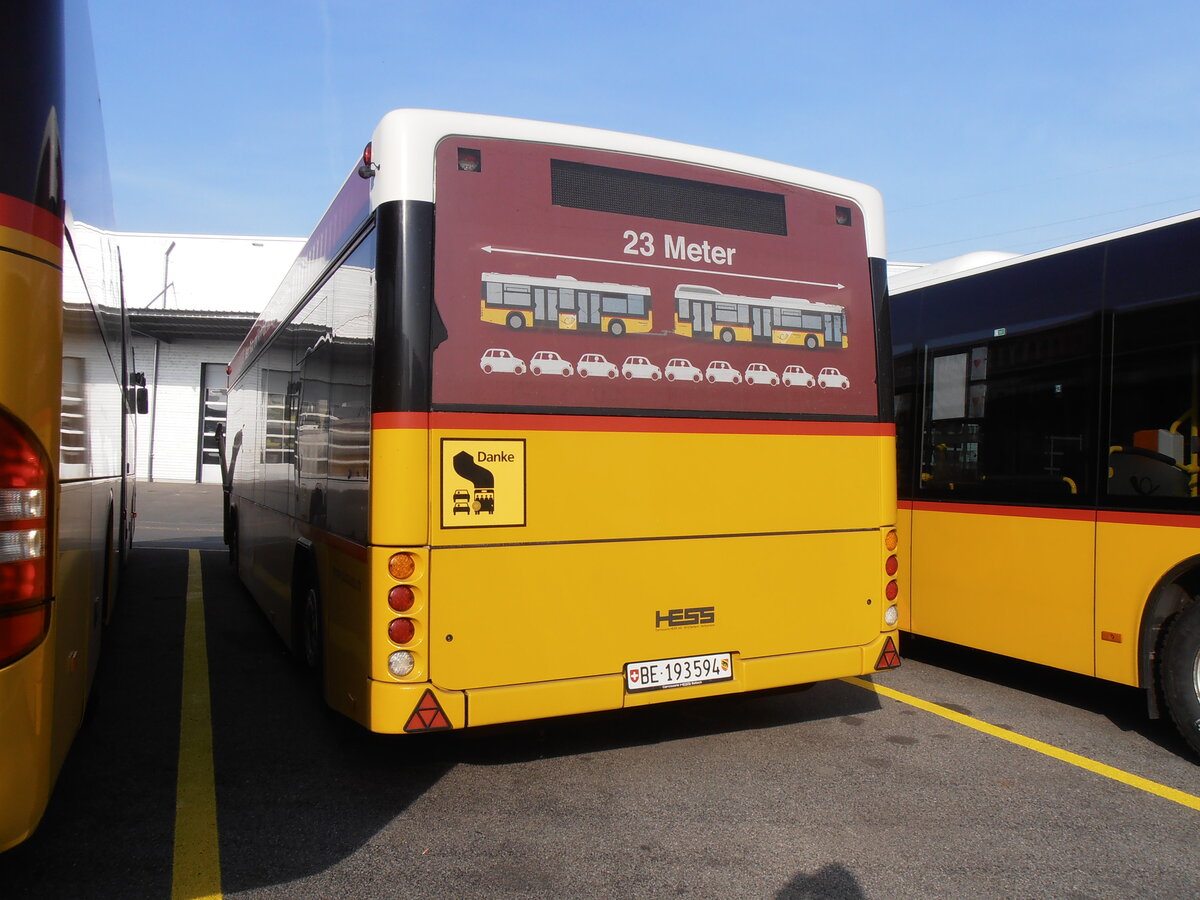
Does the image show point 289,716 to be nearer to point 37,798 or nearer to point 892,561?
point 37,798

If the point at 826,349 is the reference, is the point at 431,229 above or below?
above

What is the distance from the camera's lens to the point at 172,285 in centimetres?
3184

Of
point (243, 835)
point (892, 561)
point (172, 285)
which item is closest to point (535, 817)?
point (243, 835)

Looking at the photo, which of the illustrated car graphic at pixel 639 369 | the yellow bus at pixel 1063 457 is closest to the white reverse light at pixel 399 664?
the illustrated car graphic at pixel 639 369

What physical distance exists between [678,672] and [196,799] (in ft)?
7.62

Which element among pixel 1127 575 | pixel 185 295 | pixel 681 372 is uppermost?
pixel 185 295

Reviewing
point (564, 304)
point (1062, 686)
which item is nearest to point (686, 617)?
point (564, 304)

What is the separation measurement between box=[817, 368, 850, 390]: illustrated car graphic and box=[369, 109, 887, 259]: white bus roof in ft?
2.42

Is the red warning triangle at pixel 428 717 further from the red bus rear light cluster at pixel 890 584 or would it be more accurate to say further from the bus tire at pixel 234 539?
the bus tire at pixel 234 539

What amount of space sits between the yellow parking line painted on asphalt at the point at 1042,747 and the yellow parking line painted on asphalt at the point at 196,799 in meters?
4.11

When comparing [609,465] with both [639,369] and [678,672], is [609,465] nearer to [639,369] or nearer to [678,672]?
[639,369]

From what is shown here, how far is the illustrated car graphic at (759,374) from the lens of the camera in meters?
4.80

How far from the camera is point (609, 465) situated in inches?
176

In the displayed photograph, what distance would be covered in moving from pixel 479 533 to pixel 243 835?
1585 millimetres
